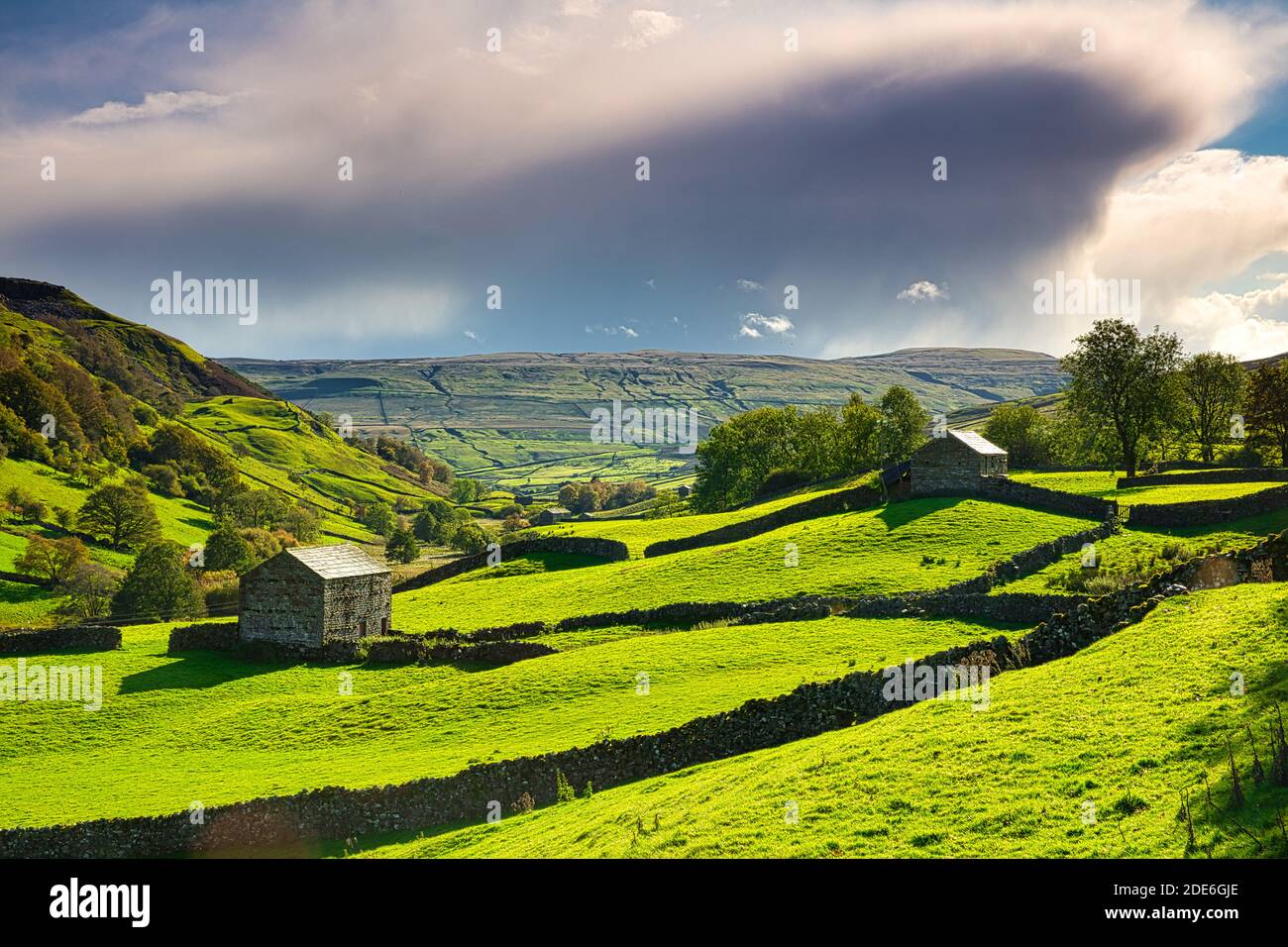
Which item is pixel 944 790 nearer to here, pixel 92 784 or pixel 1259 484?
pixel 92 784

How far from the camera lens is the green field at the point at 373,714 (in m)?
28.0

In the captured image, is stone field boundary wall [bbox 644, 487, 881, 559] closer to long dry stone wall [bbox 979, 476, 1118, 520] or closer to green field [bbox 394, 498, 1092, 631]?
green field [bbox 394, 498, 1092, 631]

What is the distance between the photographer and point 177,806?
87.5 ft

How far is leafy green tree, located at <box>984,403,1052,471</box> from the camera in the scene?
9388cm

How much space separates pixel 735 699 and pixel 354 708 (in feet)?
54.0

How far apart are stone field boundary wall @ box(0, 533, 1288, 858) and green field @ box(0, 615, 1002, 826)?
1093 mm

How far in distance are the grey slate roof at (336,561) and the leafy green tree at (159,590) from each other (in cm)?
3271

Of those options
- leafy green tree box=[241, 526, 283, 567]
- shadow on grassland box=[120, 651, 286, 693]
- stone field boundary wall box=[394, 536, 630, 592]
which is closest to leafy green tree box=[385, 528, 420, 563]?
leafy green tree box=[241, 526, 283, 567]

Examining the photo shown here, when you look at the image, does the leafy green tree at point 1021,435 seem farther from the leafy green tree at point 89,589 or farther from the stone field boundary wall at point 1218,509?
the leafy green tree at point 89,589

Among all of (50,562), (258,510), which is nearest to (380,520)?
(258,510)

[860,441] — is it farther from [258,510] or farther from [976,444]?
[258,510]

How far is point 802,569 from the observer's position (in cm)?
4922

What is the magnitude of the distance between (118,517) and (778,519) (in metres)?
85.0

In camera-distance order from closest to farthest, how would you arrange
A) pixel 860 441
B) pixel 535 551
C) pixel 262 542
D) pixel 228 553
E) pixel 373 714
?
pixel 373 714
pixel 535 551
pixel 860 441
pixel 228 553
pixel 262 542
